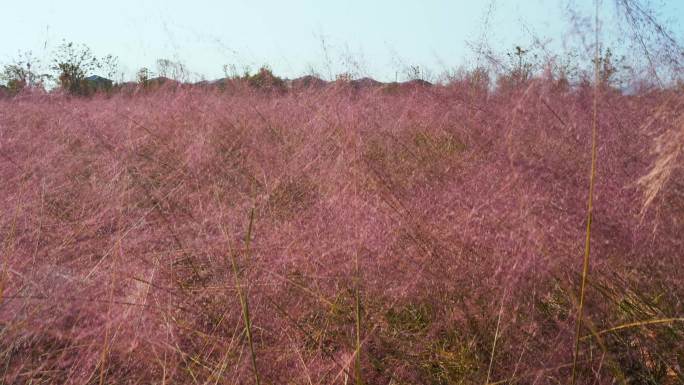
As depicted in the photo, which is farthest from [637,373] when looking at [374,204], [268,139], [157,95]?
[157,95]

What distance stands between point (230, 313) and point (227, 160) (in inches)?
69.5

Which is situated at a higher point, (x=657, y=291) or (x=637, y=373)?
(x=657, y=291)

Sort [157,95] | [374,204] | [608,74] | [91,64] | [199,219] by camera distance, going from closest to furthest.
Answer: [374,204] → [199,219] → [608,74] → [157,95] → [91,64]

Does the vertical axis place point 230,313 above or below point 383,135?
below

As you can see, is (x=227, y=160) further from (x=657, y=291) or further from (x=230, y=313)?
(x=657, y=291)

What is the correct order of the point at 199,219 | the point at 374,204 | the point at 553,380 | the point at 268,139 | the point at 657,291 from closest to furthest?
the point at 553,380, the point at 657,291, the point at 374,204, the point at 199,219, the point at 268,139

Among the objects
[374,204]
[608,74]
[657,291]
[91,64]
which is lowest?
[657,291]

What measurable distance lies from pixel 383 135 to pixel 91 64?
870 centimetres

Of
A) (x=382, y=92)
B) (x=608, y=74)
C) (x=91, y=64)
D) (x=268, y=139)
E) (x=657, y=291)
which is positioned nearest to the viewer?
(x=657, y=291)

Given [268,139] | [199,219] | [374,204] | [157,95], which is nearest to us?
[374,204]

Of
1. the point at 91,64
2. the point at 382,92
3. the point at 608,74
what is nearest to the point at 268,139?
the point at 382,92

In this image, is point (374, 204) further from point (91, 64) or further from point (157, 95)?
point (91, 64)

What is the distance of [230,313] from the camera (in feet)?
4.97

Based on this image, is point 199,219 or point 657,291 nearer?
point 657,291
